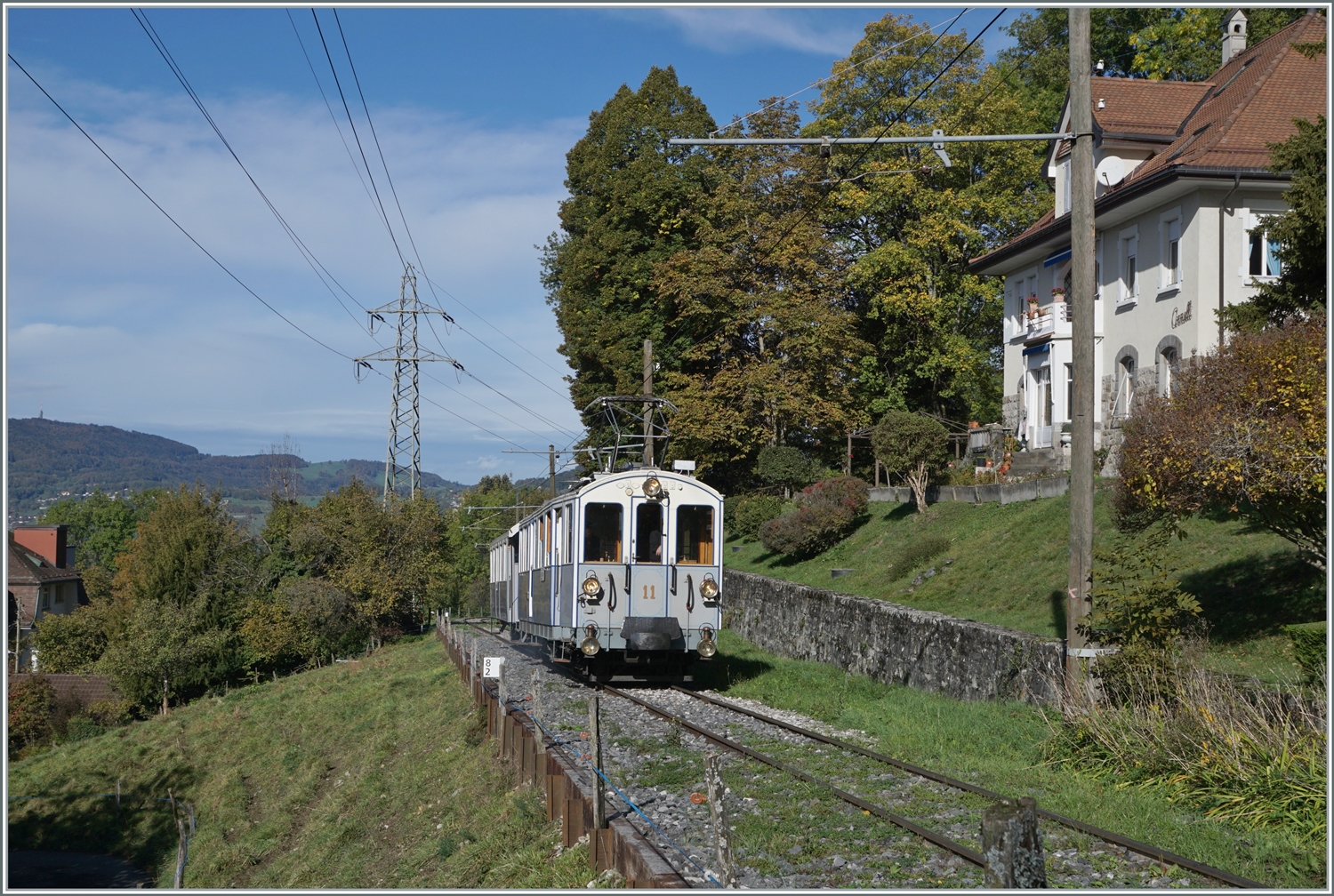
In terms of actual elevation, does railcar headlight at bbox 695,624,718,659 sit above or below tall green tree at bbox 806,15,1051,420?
below

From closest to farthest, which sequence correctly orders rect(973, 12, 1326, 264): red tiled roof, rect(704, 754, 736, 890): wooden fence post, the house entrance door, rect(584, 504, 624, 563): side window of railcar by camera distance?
rect(704, 754, 736, 890): wooden fence post → rect(584, 504, 624, 563): side window of railcar → rect(973, 12, 1326, 264): red tiled roof → the house entrance door

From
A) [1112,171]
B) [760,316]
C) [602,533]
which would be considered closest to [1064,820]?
[602,533]

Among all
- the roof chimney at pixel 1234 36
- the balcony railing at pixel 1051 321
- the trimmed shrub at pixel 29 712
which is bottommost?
the trimmed shrub at pixel 29 712

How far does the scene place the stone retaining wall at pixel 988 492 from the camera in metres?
23.1

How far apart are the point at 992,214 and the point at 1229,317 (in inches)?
904

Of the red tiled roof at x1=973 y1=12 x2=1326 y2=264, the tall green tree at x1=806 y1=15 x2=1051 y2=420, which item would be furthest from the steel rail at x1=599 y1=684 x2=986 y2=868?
the tall green tree at x1=806 y1=15 x2=1051 y2=420

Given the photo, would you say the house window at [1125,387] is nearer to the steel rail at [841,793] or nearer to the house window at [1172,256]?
the house window at [1172,256]

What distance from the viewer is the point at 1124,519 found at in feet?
45.4

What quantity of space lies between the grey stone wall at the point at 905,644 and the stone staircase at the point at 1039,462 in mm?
6824

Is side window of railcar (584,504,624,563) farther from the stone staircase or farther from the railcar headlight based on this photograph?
the stone staircase

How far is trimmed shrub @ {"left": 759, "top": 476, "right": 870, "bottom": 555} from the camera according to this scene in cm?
2831

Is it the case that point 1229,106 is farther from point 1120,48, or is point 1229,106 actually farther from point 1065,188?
A: point 1120,48

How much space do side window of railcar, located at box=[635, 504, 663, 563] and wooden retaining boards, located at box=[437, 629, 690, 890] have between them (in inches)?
130

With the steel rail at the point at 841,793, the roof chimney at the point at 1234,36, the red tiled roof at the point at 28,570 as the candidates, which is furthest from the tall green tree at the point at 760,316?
the red tiled roof at the point at 28,570
